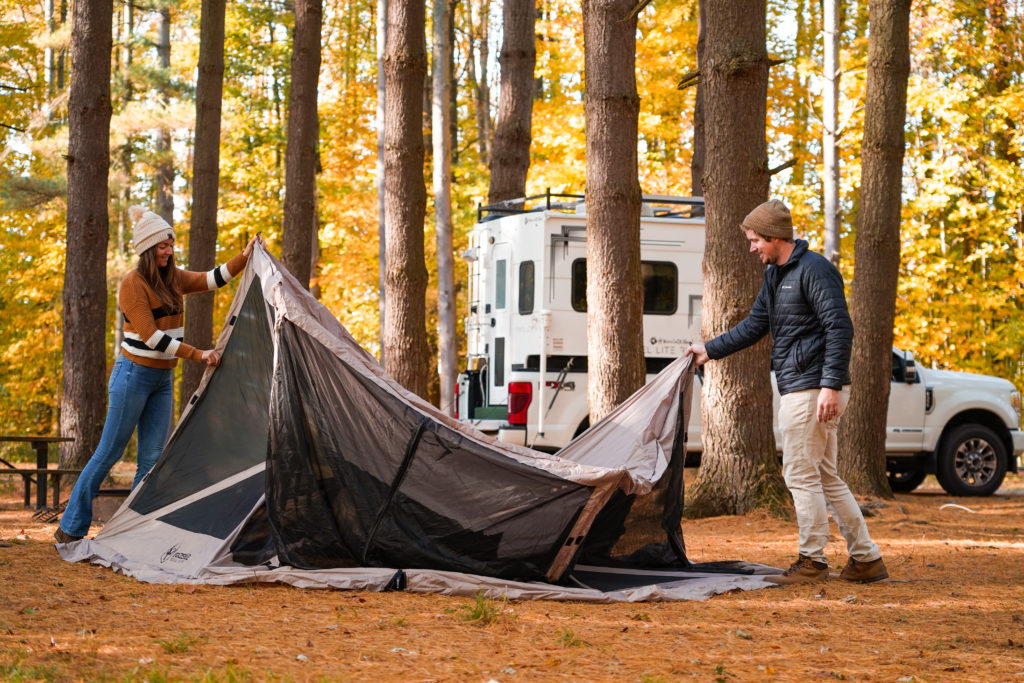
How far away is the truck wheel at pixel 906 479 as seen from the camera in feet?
46.6

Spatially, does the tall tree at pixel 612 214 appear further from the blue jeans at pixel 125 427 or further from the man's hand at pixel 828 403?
the blue jeans at pixel 125 427

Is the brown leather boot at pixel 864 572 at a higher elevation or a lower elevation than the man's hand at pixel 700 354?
lower

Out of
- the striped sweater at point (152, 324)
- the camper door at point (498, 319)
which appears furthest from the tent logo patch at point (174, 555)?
the camper door at point (498, 319)

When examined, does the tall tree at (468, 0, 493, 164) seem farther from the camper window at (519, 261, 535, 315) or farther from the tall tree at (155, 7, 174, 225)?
the camper window at (519, 261, 535, 315)

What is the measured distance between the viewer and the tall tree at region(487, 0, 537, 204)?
14320 millimetres

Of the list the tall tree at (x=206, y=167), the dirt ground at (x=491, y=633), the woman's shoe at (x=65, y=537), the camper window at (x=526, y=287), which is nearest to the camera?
the dirt ground at (x=491, y=633)

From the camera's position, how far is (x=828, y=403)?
603 cm

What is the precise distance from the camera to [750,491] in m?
9.52

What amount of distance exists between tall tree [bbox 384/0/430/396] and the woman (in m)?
4.72

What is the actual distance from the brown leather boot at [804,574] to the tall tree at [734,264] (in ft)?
9.70

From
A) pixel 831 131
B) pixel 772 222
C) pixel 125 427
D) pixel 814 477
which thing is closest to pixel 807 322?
pixel 772 222

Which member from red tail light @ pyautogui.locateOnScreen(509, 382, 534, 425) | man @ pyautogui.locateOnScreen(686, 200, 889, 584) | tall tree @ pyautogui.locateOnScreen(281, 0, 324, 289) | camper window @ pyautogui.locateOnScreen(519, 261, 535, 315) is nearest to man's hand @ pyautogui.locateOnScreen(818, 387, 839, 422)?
man @ pyautogui.locateOnScreen(686, 200, 889, 584)

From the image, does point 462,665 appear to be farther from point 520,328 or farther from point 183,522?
point 520,328

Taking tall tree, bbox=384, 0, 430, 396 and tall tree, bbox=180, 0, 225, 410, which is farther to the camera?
tall tree, bbox=180, 0, 225, 410
